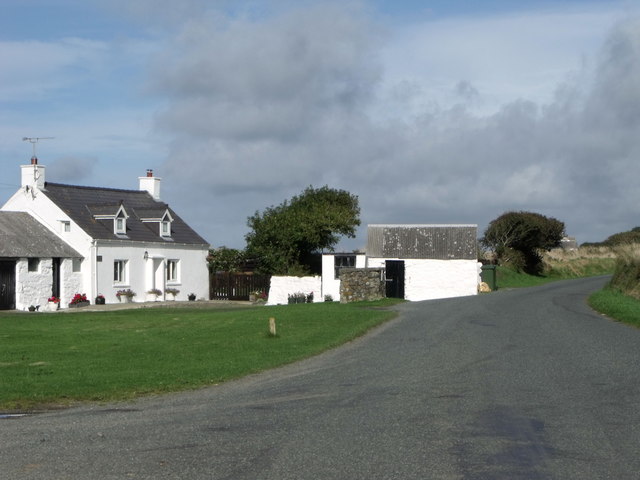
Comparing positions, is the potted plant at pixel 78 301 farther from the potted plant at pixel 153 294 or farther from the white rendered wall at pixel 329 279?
the white rendered wall at pixel 329 279

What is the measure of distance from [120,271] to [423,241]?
55.7ft

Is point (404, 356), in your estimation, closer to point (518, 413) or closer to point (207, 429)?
point (518, 413)

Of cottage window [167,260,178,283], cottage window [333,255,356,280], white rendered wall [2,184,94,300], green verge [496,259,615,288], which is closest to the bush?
cottage window [333,255,356,280]

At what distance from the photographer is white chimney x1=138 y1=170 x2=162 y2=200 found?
5656cm

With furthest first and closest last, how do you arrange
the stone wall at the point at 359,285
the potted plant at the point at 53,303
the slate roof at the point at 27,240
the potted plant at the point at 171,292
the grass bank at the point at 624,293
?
1. the potted plant at the point at 171,292
2. the potted plant at the point at 53,303
3. the slate roof at the point at 27,240
4. the stone wall at the point at 359,285
5. the grass bank at the point at 624,293

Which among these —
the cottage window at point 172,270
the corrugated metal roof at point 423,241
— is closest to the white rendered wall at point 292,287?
the corrugated metal roof at point 423,241

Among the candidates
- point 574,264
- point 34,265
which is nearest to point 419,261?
point 34,265

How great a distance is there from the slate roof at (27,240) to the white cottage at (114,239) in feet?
1.79

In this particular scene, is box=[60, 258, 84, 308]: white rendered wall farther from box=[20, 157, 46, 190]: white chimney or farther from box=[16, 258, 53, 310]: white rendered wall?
box=[20, 157, 46, 190]: white chimney

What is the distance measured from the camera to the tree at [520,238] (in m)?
71.4

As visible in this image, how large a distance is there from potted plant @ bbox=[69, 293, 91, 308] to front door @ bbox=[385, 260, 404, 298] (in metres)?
15.4

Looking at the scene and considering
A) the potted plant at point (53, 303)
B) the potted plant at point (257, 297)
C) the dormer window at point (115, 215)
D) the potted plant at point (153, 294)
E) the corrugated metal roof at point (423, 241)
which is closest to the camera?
the potted plant at point (53, 303)

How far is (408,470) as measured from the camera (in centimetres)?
862

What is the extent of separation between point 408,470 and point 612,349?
37.9ft
